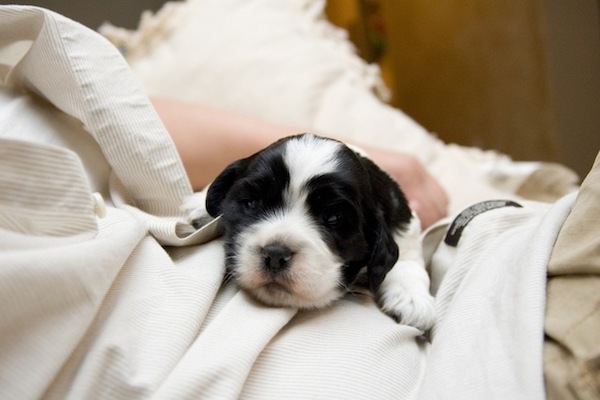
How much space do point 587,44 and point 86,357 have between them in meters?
2.38

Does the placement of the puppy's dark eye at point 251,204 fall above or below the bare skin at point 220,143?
above

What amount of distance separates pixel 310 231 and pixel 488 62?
7.58 ft

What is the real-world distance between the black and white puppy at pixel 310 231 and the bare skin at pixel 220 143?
29cm

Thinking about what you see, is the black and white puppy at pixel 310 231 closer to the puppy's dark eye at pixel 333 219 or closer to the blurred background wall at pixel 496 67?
the puppy's dark eye at pixel 333 219

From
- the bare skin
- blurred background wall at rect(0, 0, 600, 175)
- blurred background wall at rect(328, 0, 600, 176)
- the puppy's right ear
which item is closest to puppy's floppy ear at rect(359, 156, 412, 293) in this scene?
the puppy's right ear

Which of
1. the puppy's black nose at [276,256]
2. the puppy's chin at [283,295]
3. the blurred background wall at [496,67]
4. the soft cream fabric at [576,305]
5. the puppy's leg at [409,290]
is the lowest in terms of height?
the blurred background wall at [496,67]

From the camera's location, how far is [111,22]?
2322 mm

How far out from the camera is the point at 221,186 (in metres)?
1.03

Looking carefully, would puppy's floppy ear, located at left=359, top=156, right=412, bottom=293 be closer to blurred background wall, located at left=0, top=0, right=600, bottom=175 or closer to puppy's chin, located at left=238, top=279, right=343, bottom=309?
puppy's chin, located at left=238, top=279, right=343, bottom=309

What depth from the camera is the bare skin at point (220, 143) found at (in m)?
1.30

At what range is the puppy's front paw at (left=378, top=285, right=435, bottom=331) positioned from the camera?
90 cm

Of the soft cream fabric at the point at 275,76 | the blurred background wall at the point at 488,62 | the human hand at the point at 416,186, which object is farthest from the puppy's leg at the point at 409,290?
the blurred background wall at the point at 488,62

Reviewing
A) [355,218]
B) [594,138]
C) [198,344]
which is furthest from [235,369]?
[594,138]

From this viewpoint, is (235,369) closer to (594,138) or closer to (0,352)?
(0,352)
